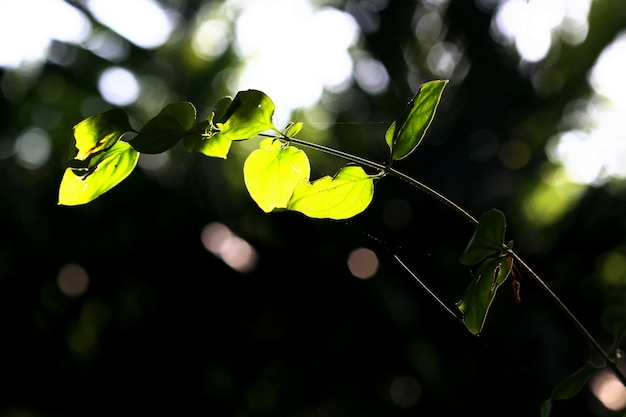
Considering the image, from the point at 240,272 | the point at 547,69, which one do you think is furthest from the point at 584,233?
the point at 240,272

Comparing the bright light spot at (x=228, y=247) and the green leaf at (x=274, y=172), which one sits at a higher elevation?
the green leaf at (x=274, y=172)

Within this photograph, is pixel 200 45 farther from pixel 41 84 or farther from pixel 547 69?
pixel 547 69

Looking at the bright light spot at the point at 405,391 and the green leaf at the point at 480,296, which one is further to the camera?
the bright light spot at the point at 405,391

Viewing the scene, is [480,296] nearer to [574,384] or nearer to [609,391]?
[574,384]

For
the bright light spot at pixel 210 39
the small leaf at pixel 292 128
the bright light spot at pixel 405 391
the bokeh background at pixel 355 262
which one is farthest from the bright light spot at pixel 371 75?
the small leaf at pixel 292 128

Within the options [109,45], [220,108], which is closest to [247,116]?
[220,108]

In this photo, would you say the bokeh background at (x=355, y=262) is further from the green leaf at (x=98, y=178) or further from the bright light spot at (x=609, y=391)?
the green leaf at (x=98, y=178)

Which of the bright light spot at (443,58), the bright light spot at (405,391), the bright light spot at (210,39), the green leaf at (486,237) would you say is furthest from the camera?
the bright light spot at (210,39)
